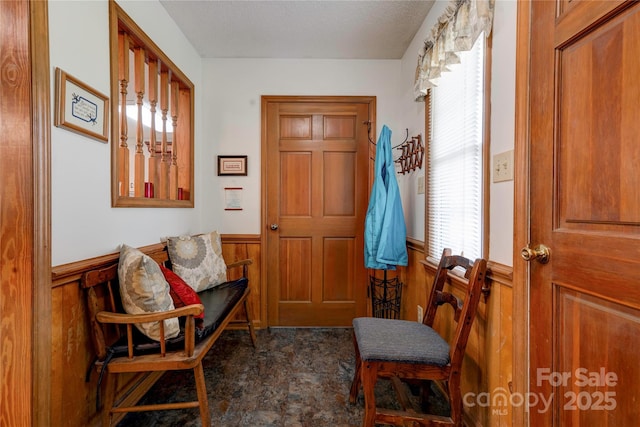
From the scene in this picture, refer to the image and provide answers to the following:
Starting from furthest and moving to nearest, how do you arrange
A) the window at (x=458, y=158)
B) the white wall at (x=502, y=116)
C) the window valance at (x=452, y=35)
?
the window at (x=458, y=158) → the window valance at (x=452, y=35) → the white wall at (x=502, y=116)

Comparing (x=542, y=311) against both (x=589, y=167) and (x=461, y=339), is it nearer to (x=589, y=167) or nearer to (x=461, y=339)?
(x=461, y=339)

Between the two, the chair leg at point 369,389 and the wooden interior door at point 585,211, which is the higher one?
the wooden interior door at point 585,211

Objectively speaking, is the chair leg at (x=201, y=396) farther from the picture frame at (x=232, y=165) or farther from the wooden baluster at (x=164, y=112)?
the picture frame at (x=232, y=165)

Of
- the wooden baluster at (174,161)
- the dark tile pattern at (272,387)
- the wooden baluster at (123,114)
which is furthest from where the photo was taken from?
the wooden baluster at (174,161)

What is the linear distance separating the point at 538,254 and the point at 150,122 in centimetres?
247

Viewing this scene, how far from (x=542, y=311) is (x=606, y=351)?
21 centimetres

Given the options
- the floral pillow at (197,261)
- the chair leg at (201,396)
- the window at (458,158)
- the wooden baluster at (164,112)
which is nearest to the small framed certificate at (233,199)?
the floral pillow at (197,261)

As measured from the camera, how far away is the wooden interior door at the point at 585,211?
2.56 feet

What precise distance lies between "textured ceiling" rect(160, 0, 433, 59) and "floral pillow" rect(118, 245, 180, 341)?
1.86 metres

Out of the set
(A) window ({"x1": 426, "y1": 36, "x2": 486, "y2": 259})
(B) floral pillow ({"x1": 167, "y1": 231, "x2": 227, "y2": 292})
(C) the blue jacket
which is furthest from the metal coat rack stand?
(B) floral pillow ({"x1": 167, "y1": 231, "x2": 227, "y2": 292})

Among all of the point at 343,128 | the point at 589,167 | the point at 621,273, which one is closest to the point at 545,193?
the point at 589,167

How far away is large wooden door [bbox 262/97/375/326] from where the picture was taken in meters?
2.70

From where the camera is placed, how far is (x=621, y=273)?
0.79m

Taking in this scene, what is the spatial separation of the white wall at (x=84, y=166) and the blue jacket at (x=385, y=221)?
1596 mm
